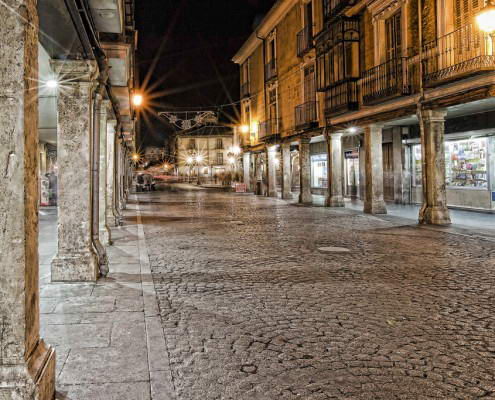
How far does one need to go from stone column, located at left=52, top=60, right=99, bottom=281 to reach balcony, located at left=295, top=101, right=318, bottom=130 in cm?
1659

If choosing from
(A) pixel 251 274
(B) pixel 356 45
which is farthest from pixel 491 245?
(B) pixel 356 45

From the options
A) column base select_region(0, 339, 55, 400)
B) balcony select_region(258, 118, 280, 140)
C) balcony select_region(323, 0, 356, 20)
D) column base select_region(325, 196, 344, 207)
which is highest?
balcony select_region(323, 0, 356, 20)

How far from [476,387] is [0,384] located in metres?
3.06

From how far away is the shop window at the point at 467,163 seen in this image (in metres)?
16.9

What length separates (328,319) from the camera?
4836 millimetres

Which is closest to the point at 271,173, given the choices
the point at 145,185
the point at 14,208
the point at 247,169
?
the point at 247,169

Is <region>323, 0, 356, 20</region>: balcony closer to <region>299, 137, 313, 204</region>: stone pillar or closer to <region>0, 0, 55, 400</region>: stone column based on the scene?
<region>299, 137, 313, 204</region>: stone pillar

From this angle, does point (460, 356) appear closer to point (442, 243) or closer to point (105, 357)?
point (105, 357)

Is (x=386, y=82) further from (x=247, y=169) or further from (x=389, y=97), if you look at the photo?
(x=247, y=169)

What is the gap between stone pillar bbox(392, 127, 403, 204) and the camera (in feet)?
68.6

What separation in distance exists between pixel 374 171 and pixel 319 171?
1346 centimetres

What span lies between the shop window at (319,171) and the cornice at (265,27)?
8.66 m

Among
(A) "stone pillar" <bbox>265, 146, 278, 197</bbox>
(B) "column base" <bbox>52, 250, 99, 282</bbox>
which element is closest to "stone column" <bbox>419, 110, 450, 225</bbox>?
(B) "column base" <bbox>52, 250, 99, 282</bbox>

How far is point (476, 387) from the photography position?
323 cm
